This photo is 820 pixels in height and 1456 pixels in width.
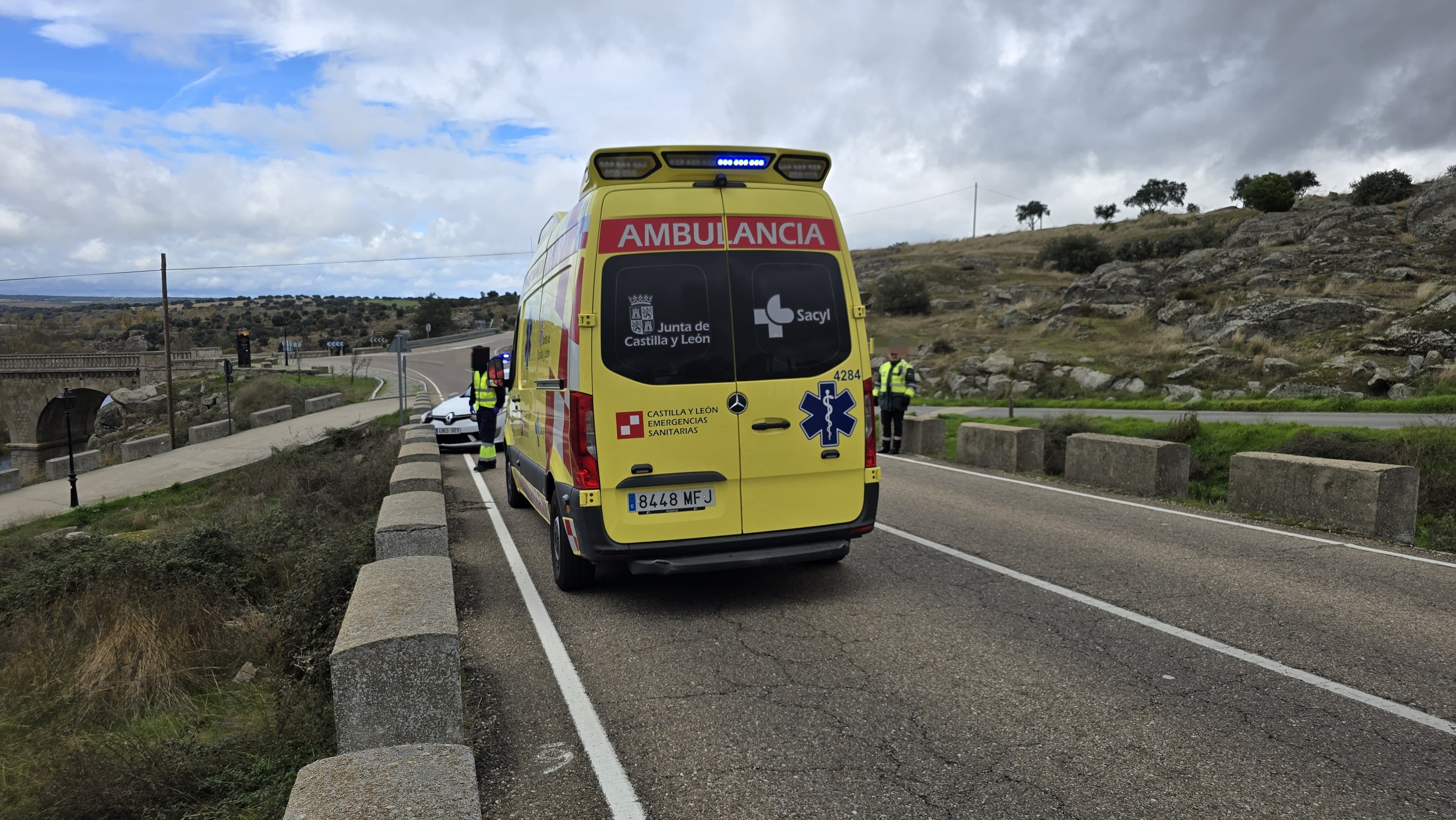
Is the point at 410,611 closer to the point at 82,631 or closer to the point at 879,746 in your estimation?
the point at 879,746

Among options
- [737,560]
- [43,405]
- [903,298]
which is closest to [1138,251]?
[903,298]

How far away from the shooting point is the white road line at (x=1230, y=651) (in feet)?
13.5

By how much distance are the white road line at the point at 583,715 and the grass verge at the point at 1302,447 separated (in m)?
7.45

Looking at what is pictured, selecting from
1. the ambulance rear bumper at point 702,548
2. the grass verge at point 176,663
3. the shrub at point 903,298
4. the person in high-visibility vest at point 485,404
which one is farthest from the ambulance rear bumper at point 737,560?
the shrub at point 903,298

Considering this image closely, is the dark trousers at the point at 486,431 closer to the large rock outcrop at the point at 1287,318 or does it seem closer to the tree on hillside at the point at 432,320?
the large rock outcrop at the point at 1287,318

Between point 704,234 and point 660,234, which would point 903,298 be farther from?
point 660,234

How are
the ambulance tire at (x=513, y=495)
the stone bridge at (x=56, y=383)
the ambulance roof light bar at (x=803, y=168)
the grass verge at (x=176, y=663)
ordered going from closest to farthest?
the grass verge at (x=176, y=663) → the ambulance roof light bar at (x=803, y=168) → the ambulance tire at (x=513, y=495) → the stone bridge at (x=56, y=383)

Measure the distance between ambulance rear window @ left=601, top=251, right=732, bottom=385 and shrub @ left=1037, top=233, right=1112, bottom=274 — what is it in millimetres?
59453

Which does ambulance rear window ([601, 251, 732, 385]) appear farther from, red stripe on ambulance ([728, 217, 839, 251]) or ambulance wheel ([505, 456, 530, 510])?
ambulance wheel ([505, 456, 530, 510])

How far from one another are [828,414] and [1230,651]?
274cm

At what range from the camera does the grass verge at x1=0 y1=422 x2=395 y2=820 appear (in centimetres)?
407

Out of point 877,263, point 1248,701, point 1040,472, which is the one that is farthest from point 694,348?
point 877,263

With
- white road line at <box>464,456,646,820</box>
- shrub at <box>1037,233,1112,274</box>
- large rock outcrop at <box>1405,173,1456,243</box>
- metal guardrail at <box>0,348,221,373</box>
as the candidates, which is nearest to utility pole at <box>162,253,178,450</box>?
metal guardrail at <box>0,348,221,373</box>

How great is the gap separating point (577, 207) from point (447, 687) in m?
3.78
